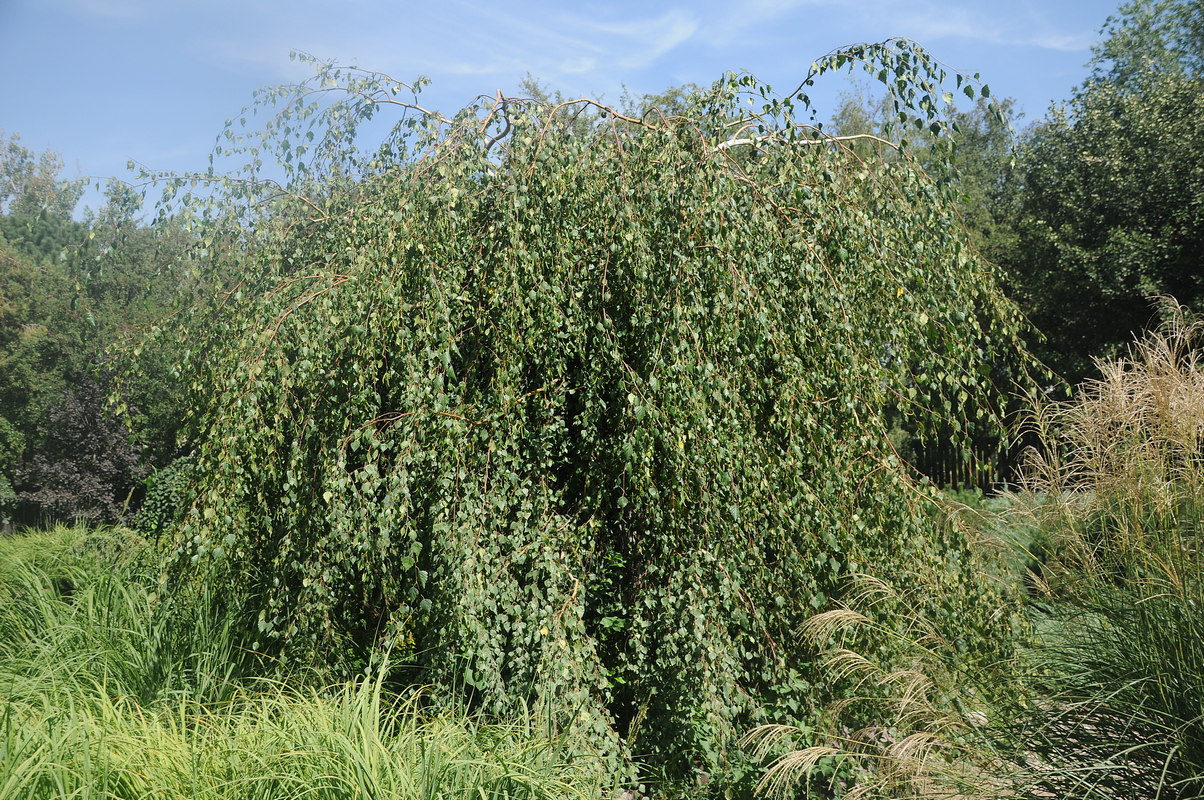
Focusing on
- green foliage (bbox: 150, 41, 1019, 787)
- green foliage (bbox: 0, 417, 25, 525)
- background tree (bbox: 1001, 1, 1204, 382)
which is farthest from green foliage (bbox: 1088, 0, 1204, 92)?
green foliage (bbox: 0, 417, 25, 525)

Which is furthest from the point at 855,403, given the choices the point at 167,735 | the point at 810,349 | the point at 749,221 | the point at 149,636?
the point at 149,636

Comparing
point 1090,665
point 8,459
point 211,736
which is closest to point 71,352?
point 8,459

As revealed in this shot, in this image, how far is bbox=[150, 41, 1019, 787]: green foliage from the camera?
110 inches

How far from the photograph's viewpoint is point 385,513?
265 cm

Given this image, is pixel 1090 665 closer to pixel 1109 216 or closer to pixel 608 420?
pixel 608 420

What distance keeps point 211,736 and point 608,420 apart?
168cm

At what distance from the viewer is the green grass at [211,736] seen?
209 cm

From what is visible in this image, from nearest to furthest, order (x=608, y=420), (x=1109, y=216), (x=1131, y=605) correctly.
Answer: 1. (x=1131, y=605)
2. (x=608, y=420)
3. (x=1109, y=216)

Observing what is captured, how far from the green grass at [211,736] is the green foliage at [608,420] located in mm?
211

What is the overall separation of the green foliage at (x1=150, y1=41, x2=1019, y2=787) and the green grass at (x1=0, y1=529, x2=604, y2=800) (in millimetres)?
211

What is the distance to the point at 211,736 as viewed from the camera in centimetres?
248

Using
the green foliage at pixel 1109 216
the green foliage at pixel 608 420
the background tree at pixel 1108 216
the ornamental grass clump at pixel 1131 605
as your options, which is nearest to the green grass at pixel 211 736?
the green foliage at pixel 608 420

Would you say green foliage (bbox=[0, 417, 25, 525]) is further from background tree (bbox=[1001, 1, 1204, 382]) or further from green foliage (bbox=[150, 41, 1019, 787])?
background tree (bbox=[1001, 1, 1204, 382])

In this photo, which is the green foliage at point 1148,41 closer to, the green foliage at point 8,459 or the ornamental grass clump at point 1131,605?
the ornamental grass clump at point 1131,605
